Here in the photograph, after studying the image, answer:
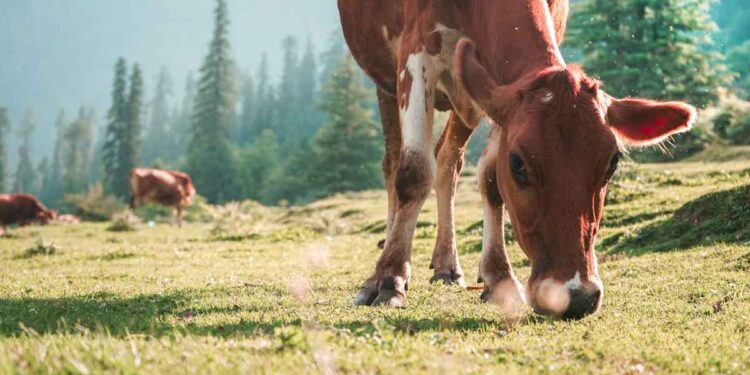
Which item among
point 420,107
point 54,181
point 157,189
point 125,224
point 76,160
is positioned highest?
point 420,107

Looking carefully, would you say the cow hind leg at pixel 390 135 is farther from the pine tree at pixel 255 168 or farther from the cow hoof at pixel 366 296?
the pine tree at pixel 255 168

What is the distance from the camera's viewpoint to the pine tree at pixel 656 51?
118 ft

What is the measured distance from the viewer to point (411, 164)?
19.1ft

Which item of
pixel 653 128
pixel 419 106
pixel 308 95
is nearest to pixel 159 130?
pixel 308 95

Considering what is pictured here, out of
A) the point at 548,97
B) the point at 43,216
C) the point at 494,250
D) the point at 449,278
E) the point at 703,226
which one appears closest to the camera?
the point at 548,97

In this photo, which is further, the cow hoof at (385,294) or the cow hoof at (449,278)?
the cow hoof at (449,278)

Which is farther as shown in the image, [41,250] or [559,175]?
[41,250]

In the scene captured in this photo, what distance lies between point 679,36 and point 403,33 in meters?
34.5

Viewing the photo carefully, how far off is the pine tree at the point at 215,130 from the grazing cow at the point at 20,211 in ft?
141

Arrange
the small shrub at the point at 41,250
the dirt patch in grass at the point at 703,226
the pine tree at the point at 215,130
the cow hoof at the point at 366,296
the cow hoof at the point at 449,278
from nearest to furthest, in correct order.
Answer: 1. the cow hoof at the point at 366,296
2. the cow hoof at the point at 449,278
3. the dirt patch in grass at the point at 703,226
4. the small shrub at the point at 41,250
5. the pine tree at the point at 215,130

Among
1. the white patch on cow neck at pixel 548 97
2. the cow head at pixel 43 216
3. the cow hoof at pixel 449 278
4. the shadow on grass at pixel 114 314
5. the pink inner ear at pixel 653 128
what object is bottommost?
the cow head at pixel 43 216

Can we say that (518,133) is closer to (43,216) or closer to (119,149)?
(43,216)

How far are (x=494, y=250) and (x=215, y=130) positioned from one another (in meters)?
76.0

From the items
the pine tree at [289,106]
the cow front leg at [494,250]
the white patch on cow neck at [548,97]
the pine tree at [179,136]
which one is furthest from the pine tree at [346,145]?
the pine tree at [179,136]
